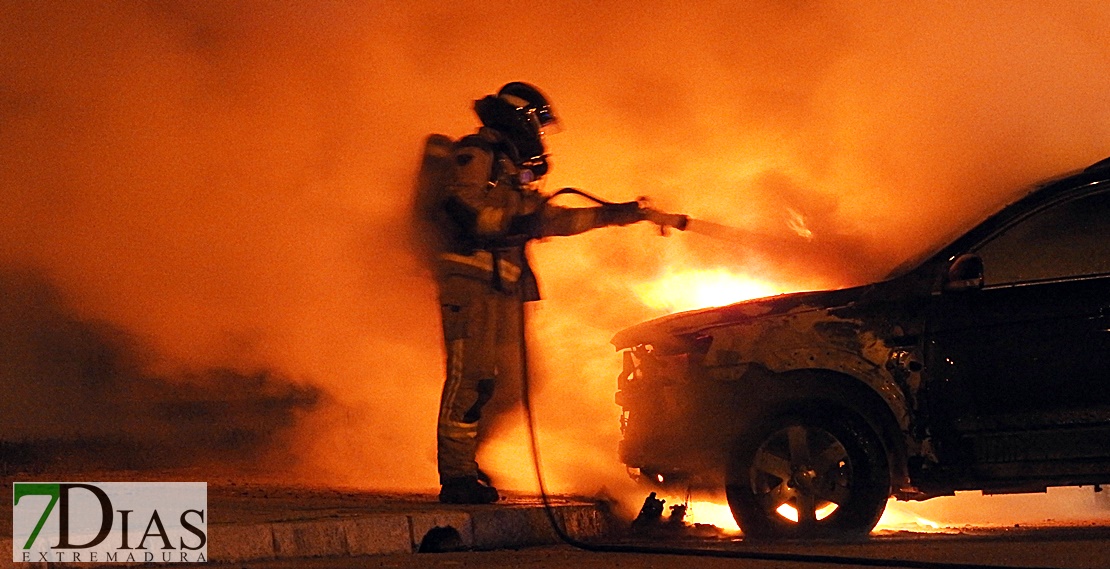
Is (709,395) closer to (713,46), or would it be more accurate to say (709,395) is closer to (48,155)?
(713,46)

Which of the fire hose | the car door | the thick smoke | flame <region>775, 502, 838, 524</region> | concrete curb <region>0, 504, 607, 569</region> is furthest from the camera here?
the thick smoke

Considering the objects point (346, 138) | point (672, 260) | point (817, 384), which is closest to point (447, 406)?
point (817, 384)

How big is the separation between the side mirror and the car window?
94mm

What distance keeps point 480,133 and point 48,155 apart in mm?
4455

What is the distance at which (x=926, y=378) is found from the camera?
6188 mm

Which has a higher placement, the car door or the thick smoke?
the thick smoke

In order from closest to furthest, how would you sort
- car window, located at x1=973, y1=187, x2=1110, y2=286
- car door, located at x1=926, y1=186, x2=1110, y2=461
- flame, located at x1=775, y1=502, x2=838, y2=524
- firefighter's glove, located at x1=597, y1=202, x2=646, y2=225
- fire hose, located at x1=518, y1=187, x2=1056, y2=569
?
fire hose, located at x1=518, y1=187, x2=1056, y2=569 < car door, located at x1=926, y1=186, x2=1110, y2=461 < car window, located at x1=973, y1=187, x2=1110, y2=286 < flame, located at x1=775, y1=502, x2=838, y2=524 < firefighter's glove, located at x1=597, y1=202, x2=646, y2=225

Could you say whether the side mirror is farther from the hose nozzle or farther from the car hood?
the hose nozzle

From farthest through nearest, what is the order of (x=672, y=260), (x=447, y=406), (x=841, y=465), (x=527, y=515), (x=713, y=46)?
(x=713, y=46) → (x=672, y=260) → (x=447, y=406) → (x=527, y=515) → (x=841, y=465)

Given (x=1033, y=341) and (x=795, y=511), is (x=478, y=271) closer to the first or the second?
(x=795, y=511)

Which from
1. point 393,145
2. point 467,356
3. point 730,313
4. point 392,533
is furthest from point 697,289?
point 392,533

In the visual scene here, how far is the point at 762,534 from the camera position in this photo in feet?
20.9

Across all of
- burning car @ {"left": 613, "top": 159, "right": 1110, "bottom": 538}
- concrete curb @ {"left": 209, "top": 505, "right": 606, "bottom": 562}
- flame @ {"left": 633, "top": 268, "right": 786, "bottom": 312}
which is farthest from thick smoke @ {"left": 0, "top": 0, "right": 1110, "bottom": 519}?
burning car @ {"left": 613, "top": 159, "right": 1110, "bottom": 538}

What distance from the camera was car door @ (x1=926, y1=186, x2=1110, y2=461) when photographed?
5.98m
